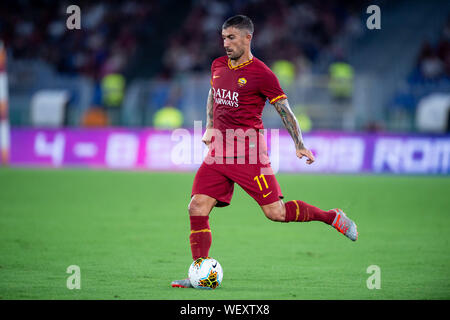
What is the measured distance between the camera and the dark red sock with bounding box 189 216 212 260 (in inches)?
263

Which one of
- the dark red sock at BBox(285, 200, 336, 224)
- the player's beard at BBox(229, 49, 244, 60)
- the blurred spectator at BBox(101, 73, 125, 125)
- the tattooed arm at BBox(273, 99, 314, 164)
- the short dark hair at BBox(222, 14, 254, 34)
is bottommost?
the dark red sock at BBox(285, 200, 336, 224)

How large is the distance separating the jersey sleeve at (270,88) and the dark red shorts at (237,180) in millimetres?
638

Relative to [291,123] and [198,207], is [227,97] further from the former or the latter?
[198,207]

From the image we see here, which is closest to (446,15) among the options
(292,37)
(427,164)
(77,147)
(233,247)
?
(292,37)

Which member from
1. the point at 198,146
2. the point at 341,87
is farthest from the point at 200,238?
the point at 341,87

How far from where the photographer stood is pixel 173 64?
25.8 metres

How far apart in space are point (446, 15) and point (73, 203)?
17024 mm

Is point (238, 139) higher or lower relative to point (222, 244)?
higher

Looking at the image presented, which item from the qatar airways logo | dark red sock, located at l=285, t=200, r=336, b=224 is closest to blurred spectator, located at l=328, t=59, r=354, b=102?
dark red sock, located at l=285, t=200, r=336, b=224

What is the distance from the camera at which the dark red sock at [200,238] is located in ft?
21.9

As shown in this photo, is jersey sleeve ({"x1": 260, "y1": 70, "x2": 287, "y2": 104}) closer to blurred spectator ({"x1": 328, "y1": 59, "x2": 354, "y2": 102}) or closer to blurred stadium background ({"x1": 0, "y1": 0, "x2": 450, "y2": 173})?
blurred stadium background ({"x1": 0, "y1": 0, "x2": 450, "y2": 173})

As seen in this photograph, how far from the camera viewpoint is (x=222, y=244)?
9.20 meters

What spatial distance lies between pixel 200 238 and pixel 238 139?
97 cm
